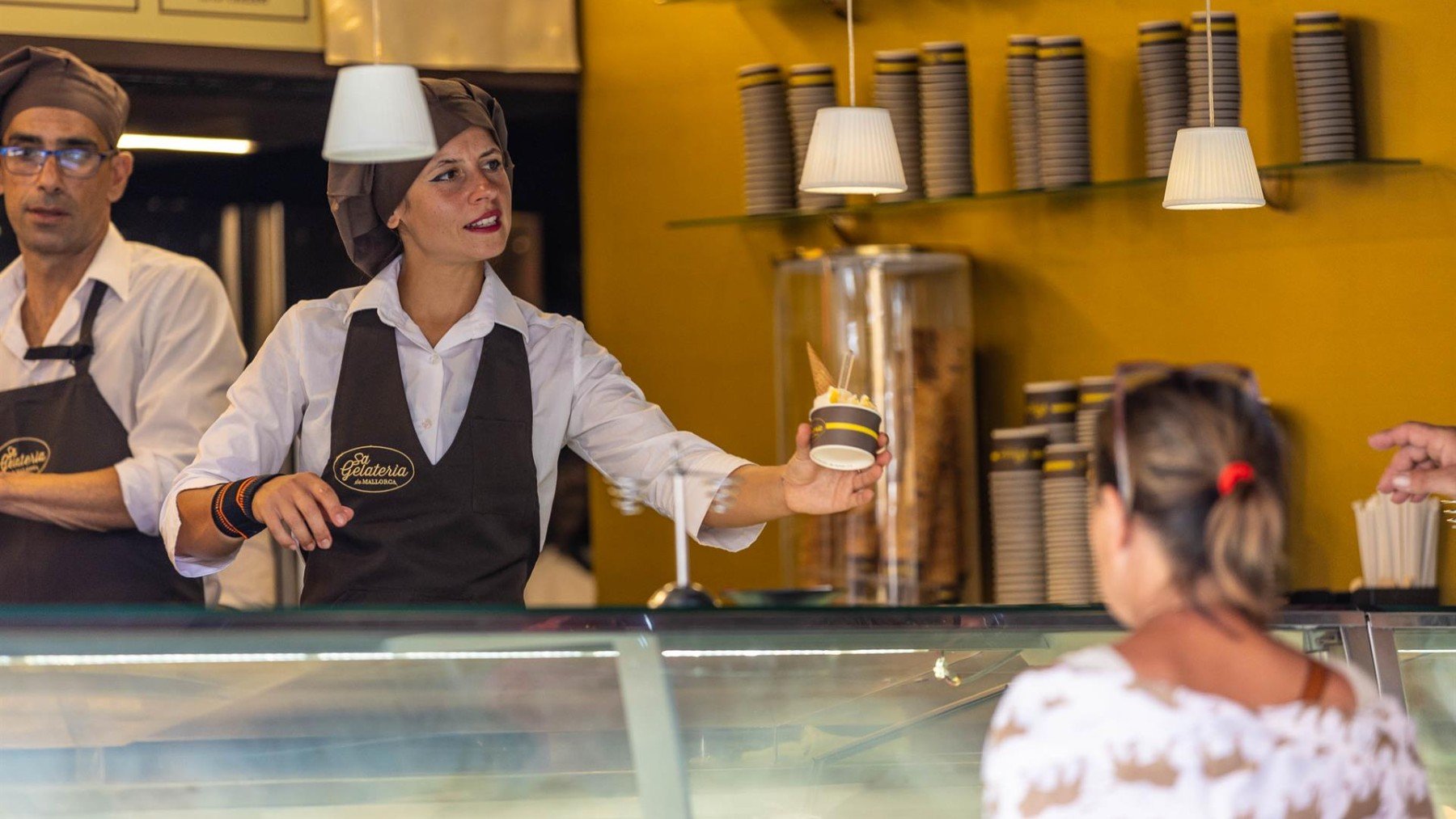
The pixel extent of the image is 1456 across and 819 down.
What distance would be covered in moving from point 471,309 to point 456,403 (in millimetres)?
143

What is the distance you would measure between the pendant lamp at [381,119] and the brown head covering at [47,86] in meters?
0.79

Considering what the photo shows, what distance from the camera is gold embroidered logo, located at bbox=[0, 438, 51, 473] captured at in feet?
9.33

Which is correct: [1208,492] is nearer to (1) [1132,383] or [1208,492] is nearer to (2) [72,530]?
(1) [1132,383]

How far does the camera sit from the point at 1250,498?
3.75 feet

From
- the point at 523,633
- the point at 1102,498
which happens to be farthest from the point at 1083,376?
the point at 1102,498

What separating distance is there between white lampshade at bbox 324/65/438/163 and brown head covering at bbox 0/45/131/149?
79cm

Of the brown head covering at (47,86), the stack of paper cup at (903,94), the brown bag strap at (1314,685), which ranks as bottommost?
the brown bag strap at (1314,685)

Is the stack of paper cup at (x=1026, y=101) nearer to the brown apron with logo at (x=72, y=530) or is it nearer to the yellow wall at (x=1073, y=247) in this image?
the yellow wall at (x=1073, y=247)

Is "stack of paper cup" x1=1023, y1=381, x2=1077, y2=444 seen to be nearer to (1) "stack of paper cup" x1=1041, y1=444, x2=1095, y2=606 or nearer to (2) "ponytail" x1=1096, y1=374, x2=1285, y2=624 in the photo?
(1) "stack of paper cup" x1=1041, y1=444, x2=1095, y2=606

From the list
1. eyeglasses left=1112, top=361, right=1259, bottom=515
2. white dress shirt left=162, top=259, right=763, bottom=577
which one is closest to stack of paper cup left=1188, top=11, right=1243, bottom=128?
white dress shirt left=162, top=259, right=763, bottom=577

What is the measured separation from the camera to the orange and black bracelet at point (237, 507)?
7.12 ft

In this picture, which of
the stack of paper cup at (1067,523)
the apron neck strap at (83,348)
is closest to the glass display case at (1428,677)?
the stack of paper cup at (1067,523)

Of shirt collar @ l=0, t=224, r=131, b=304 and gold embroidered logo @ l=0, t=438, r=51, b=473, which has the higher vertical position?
shirt collar @ l=0, t=224, r=131, b=304

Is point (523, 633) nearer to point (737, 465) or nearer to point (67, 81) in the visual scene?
point (737, 465)
